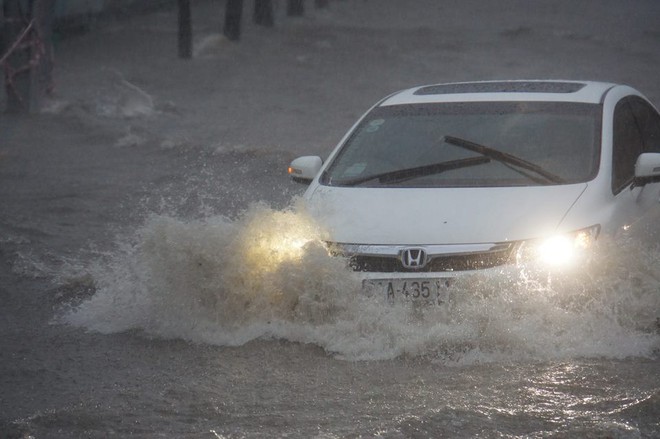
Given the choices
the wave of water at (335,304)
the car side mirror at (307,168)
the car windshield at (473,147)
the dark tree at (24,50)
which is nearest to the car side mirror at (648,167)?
the car windshield at (473,147)

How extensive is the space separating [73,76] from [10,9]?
22.2 feet

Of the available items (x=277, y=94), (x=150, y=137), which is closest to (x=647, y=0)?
(x=277, y=94)

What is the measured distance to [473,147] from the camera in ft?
24.3

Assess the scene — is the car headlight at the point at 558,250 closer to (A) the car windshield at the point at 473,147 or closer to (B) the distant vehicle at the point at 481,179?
(B) the distant vehicle at the point at 481,179

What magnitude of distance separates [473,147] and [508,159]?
0.29 metres

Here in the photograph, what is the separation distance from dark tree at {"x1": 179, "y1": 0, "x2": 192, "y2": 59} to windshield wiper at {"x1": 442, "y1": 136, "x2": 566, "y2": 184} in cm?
2000

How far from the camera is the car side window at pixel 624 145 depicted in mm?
7113

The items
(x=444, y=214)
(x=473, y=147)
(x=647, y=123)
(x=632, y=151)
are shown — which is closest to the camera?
(x=444, y=214)

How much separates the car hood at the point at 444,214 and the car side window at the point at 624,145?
0.44m

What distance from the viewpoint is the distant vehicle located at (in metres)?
6.24

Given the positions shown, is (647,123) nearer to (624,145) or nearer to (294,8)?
(624,145)

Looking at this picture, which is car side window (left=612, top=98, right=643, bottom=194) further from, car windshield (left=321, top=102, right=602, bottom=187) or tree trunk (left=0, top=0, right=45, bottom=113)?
tree trunk (left=0, top=0, right=45, bottom=113)

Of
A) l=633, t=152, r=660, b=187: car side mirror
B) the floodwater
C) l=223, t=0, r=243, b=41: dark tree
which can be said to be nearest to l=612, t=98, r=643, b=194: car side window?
l=633, t=152, r=660, b=187: car side mirror

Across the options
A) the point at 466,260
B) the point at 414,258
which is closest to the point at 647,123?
the point at 466,260
